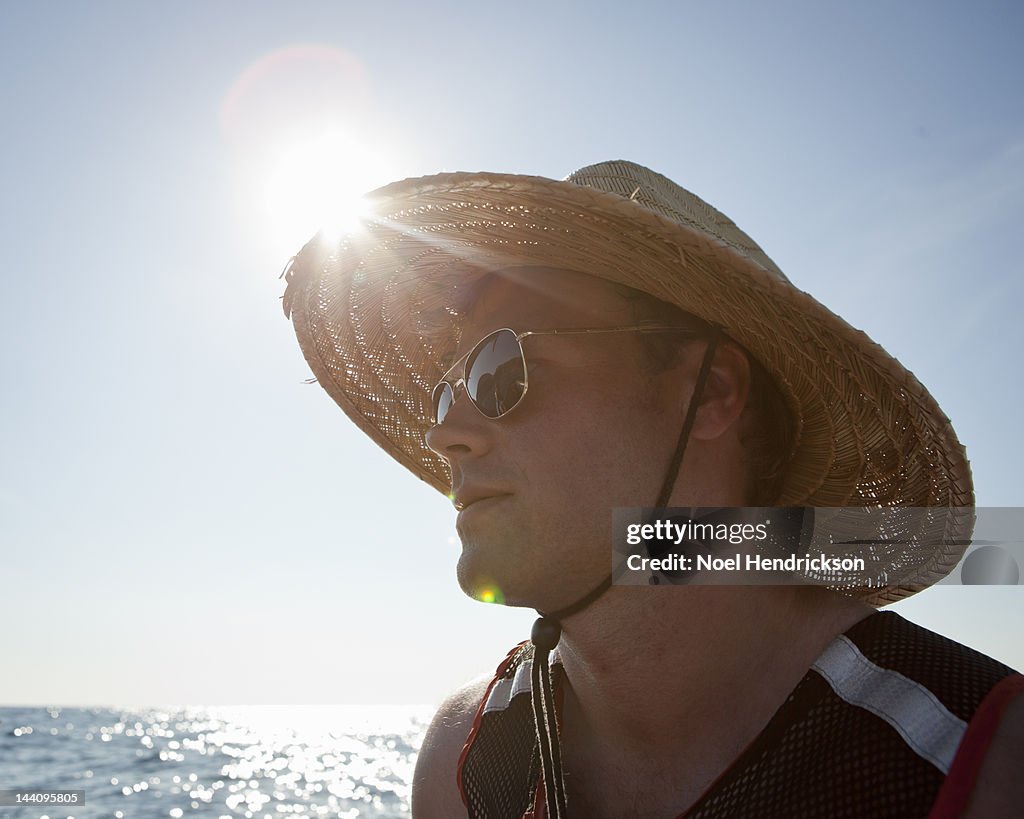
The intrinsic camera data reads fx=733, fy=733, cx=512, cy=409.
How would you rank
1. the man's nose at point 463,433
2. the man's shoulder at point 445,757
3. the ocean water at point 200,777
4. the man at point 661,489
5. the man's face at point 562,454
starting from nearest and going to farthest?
the man at point 661,489 < the man's face at point 562,454 < the man's nose at point 463,433 < the man's shoulder at point 445,757 < the ocean water at point 200,777

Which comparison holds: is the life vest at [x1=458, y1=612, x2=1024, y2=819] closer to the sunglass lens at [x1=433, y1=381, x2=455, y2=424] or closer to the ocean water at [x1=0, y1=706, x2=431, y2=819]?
the sunglass lens at [x1=433, y1=381, x2=455, y2=424]

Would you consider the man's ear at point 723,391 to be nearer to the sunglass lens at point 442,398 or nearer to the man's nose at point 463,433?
the man's nose at point 463,433

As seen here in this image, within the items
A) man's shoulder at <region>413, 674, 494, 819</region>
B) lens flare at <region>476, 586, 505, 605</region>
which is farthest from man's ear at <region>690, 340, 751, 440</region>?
man's shoulder at <region>413, 674, 494, 819</region>

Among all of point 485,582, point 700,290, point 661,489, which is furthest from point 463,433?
point 700,290

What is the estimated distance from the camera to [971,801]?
1.43 m

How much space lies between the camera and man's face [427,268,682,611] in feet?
7.08

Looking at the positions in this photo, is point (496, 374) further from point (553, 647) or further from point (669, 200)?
point (553, 647)

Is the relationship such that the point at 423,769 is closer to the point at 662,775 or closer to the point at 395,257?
the point at 662,775

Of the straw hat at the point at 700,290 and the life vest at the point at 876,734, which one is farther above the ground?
the straw hat at the point at 700,290

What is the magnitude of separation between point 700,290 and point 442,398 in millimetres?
1065

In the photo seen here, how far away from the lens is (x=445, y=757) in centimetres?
271

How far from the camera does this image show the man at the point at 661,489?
180cm

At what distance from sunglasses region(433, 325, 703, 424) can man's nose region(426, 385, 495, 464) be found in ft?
0.12

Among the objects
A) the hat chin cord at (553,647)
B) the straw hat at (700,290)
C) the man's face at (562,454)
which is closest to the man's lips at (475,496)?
the man's face at (562,454)
